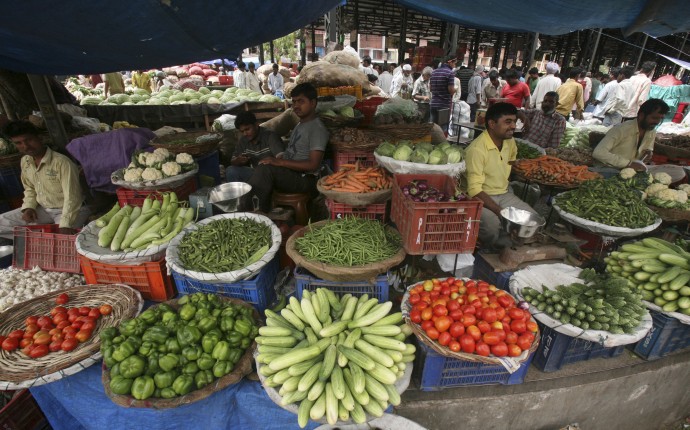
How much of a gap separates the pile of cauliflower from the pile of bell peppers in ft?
7.16

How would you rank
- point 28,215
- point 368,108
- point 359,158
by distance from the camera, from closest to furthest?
point 28,215
point 359,158
point 368,108

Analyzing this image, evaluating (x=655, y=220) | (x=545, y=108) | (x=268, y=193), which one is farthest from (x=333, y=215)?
(x=545, y=108)

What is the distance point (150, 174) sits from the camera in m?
4.03

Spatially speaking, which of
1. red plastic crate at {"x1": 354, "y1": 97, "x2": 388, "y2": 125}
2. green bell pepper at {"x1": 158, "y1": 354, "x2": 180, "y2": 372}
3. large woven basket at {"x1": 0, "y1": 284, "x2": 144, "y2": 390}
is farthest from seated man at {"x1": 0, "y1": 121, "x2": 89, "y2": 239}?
red plastic crate at {"x1": 354, "y1": 97, "x2": 388, "y2": 125}

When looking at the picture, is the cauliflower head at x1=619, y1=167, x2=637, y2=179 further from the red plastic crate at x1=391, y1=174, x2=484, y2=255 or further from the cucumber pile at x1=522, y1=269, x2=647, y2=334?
the red plastic crate at x1=391, y1=174, x2=484, y2=255

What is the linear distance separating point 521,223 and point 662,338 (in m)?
1.42

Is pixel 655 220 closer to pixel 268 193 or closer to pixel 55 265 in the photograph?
pixel 268 193

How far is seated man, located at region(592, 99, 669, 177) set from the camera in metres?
4.54

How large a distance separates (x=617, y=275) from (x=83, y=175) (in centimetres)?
686

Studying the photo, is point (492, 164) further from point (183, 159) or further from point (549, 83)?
point (549, 83)

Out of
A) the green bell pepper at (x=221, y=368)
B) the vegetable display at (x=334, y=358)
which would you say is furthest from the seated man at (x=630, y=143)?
the green bell pepper at (x=221, y=368)

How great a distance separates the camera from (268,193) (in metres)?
4.38

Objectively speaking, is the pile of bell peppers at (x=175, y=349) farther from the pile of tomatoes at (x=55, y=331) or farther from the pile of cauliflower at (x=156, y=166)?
the pile of cauliflower at (x=156, y=166)

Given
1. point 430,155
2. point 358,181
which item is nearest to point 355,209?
point 358,181
